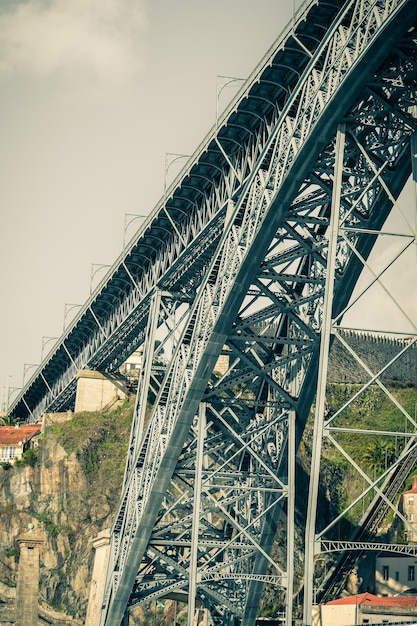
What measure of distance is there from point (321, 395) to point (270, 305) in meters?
9.48

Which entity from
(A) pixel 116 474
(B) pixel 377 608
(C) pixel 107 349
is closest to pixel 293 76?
(B) pixel 377 608

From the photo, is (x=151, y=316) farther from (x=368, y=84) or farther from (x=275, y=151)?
(x=368, y=84)

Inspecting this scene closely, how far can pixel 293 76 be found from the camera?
4259 cm

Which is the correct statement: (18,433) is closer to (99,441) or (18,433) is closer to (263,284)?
(99,441)

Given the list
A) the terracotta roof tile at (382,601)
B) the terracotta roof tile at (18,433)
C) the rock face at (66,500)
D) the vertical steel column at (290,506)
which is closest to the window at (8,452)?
the terracotta roof tile at (18,433)

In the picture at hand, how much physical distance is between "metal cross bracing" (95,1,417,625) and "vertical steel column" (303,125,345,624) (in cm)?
8

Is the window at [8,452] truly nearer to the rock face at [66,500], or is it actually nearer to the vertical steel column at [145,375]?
the rock face at [66,500]

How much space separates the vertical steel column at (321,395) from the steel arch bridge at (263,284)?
54 millimetres

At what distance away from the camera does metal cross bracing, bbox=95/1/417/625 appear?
117 feet

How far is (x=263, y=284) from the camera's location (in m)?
41.3

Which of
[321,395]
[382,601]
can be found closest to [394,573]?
[382,601]

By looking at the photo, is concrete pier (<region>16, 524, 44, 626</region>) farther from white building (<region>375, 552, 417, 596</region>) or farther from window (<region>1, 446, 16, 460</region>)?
window (<region>1, 446, 16, 460</region>)

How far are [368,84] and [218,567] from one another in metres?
19.5

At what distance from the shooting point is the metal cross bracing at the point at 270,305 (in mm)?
35688
